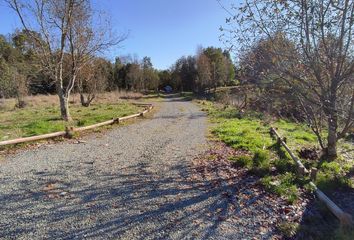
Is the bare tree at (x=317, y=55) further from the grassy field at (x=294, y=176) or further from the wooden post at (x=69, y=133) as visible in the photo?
the wooden post at (x=69, y=133)

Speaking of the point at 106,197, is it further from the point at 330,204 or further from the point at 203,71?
the point at 203,71

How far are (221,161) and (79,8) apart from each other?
36.1 ft

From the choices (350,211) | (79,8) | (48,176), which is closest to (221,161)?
(350,211)

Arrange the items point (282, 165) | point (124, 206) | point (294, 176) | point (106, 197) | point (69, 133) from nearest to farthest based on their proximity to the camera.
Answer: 1. point (124, 206)
2. point (106, 197)
3. point (294, 176)
4. point (282, 165)
5. point (69, 133)

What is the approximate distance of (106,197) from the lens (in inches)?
186

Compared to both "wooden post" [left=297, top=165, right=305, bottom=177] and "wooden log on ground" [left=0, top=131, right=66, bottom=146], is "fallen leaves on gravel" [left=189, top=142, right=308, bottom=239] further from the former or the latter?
"wooden log on ground" [left=0, top=131, right=66, bottom=146]

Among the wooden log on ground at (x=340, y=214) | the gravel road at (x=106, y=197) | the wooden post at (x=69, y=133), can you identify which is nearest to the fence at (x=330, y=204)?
the wooden log on ground at (x=340, y=214)

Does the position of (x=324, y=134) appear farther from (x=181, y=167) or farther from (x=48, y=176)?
(x=48, y=176)

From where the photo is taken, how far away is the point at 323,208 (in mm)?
4441

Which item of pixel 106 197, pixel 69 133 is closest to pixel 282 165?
pixel 106 197

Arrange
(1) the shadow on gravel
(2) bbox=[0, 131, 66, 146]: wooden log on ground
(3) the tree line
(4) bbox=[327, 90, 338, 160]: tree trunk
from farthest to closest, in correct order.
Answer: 1. (3) the tree line
2. (2) bbox=[0, 131, 66, 146]: wooden log on ground
3. (4) bbox=[327, 90, 338, 160]: tree trunk
4. (1) the shadow on gravel

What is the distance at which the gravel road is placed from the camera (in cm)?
368

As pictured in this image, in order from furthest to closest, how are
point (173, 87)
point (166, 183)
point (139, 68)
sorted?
point (173, 87) → point (139, 68) → point (166, 183)

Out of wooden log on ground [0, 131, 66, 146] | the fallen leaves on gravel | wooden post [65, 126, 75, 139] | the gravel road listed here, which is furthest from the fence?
wooden log on ground [0, 131, 66, 146]
